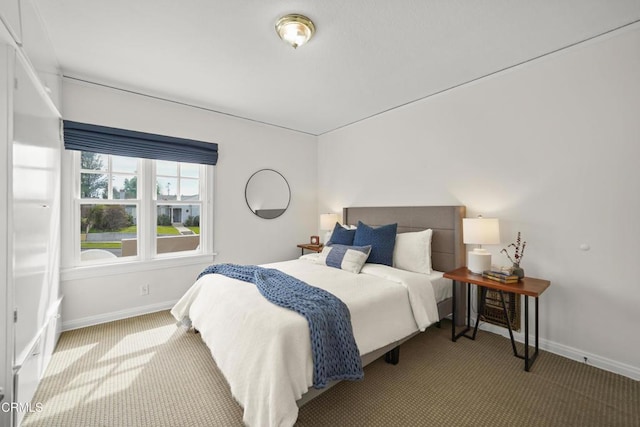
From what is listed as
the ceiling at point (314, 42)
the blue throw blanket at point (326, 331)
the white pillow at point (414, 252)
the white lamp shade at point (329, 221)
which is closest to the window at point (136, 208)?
the ceiling at point (314, 42)

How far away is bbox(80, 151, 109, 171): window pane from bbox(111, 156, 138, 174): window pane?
7 cm

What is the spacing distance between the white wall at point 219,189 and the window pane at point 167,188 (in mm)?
502

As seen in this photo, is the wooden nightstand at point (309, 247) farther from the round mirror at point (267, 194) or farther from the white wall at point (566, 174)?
the white wall at point (566, 174)

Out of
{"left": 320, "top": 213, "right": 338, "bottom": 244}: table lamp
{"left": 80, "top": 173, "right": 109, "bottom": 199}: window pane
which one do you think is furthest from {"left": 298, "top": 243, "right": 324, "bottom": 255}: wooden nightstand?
{"left": 80, "top": 173, "right": 109, "bottom": 199}: window pane

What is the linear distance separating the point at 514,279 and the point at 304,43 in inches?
103

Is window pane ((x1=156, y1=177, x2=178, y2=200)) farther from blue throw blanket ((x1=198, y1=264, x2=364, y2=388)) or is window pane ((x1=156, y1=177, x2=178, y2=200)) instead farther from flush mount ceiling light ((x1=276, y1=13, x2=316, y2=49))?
flush mount ceiling light ((x1=276, y1=13, x2=316, y2=49))

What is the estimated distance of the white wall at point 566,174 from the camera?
210 cm

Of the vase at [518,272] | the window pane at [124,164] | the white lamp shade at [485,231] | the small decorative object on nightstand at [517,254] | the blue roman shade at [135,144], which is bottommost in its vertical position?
the vase at [518,272]

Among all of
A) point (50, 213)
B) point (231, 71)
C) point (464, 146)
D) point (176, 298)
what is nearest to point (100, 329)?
point (176, 298)

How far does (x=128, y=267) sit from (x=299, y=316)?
8.46 ft

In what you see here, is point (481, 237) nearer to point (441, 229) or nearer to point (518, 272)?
point (518, 272)

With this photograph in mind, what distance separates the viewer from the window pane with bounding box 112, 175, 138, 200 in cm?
320

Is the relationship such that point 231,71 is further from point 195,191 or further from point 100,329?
point 100,329

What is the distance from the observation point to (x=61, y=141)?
9.00 feet
